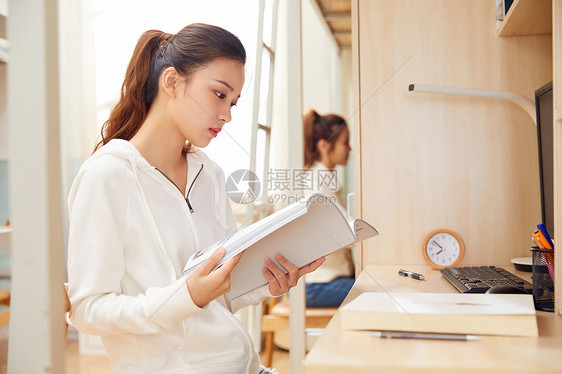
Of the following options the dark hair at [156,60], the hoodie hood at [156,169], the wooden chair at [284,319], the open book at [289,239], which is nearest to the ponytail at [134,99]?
the dark hair at [156,60]

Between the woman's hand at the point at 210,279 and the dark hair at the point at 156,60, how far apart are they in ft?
1.32

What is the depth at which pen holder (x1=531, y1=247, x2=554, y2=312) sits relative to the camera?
2.63 feet

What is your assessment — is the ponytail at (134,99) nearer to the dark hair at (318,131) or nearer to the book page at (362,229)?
the book page at (362,229)

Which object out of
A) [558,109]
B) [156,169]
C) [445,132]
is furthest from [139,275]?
[445,132]

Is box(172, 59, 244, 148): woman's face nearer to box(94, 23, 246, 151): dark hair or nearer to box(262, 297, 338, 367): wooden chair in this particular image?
box(94, 23, 246, 151): dark hair

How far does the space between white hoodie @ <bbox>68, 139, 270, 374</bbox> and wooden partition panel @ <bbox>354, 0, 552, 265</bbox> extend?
1.94 ft

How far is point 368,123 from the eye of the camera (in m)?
1.42

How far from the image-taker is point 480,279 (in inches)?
39.4

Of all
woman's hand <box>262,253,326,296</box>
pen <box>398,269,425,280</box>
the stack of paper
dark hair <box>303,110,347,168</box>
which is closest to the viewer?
the stack of paper

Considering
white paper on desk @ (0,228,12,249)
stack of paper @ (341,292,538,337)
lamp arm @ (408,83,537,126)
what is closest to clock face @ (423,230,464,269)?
lamp arm @ (408,83,537,126)

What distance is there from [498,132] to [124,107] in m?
0.93

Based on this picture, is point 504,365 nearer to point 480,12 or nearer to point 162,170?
point 162,170

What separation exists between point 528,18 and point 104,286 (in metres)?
1.07

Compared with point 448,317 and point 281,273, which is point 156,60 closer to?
point 281,273
